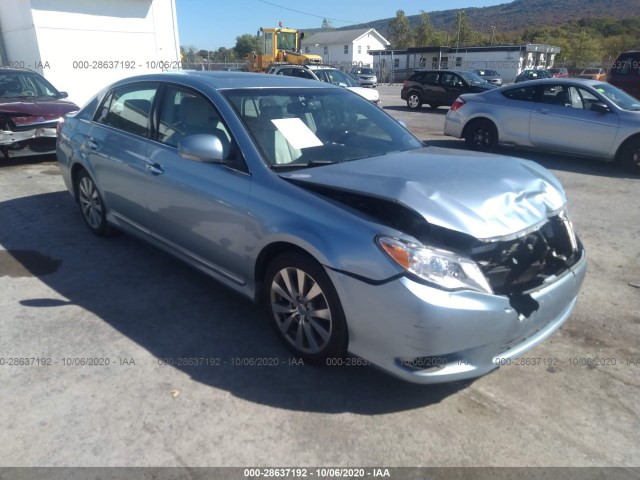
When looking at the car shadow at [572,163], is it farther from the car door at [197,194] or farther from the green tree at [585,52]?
the green tree at [585,52]

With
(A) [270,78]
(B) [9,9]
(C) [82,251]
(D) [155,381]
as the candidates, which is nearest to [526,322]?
(D) [155,381]

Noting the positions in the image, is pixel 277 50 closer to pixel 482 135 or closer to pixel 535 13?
pixel 482 135

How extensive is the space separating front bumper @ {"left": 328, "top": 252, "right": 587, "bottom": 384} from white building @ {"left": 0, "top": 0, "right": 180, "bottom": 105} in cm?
A: 1422

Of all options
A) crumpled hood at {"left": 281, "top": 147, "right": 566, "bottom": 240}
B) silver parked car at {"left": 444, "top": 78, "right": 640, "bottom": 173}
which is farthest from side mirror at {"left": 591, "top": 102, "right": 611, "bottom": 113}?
crumpled hood at {"left": 281, "top": 147, "right": 566, "bottom": 240}

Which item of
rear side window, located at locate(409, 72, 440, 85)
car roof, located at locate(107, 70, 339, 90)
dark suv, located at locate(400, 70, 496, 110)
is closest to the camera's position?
car roof, located at locate(107, 70, 339, 90)

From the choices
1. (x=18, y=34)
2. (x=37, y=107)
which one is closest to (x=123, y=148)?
(x=37, y=107)

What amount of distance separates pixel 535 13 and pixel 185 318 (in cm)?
16308

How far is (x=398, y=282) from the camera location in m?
2.35

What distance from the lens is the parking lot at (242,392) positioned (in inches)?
94.0

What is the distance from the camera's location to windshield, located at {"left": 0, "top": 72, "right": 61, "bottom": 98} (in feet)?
28.9

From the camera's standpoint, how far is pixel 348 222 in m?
2.58

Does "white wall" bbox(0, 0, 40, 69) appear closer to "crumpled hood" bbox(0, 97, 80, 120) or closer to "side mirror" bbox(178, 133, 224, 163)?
"crumpled hood" bbox(0, 97, 80, 120)

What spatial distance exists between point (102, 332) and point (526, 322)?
8.98ft

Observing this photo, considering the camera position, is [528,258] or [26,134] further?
[26,134]
